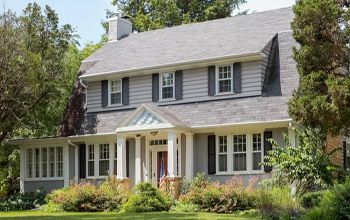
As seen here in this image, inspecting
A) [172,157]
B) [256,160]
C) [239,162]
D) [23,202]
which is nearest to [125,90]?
[172,157]

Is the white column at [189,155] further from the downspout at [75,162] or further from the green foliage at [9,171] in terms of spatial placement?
the green foliage at [9,171]

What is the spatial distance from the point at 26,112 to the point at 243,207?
12700mm

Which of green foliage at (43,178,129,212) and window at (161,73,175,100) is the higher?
window at (161,73,175,100)

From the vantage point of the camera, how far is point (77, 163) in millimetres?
27281

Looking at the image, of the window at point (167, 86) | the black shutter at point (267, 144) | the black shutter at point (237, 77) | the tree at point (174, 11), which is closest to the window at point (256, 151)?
the black shutter at point (267, 144)

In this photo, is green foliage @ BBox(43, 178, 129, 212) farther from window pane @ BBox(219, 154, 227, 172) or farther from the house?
window pane @ BBox(219, 154, 227, 172)

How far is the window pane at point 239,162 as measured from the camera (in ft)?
75.9

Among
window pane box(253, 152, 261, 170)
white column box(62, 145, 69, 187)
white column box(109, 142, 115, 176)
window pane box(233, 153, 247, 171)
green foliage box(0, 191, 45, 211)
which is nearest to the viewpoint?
window pane box(253, 152, 261, 170)

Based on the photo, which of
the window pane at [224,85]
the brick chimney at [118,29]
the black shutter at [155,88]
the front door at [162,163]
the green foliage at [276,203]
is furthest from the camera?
the brick chimney at [118,29]

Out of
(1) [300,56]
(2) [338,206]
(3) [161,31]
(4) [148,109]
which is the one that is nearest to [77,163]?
(4) [148,109]

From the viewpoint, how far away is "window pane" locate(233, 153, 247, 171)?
23.1 metres

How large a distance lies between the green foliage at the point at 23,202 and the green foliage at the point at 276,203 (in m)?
11.4

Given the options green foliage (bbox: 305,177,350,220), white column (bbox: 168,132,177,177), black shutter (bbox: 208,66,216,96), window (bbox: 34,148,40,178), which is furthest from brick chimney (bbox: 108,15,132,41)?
green foliage (bbox: 305,177,350,220)

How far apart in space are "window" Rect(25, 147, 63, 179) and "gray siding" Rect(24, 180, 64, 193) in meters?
0.29
